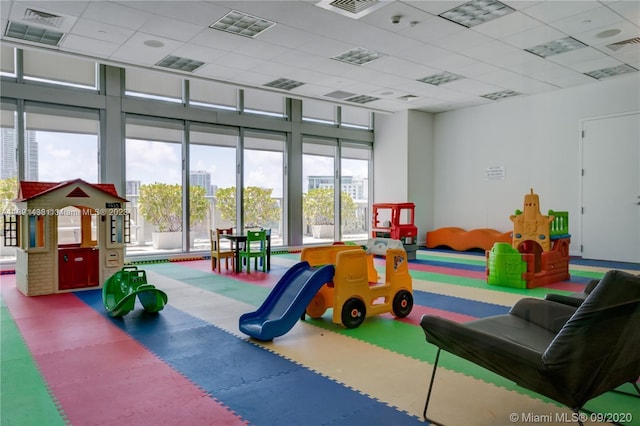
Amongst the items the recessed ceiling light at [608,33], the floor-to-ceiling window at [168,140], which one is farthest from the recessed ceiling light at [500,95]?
the floor-to-ceiling window at [168,140]

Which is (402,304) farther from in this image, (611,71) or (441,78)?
(611,71)

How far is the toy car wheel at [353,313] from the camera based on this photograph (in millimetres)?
4207

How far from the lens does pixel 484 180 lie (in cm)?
1120

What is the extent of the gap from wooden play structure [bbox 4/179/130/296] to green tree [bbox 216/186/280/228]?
376 centimetres

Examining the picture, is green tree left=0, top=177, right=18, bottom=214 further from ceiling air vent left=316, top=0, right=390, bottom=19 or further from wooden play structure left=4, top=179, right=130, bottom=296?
ceiling air vent left=316, top=0, right=390, bottom=19

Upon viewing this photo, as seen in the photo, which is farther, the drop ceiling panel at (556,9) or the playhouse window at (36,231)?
the playhouse window at (36,231)

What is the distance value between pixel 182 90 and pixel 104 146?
2.07 metres

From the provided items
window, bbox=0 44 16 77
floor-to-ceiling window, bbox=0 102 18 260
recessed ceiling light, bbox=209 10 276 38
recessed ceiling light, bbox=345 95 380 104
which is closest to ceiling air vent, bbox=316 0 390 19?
recessed ceiling light, bbox=209 10 276 38

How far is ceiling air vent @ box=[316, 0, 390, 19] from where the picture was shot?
5426 mm

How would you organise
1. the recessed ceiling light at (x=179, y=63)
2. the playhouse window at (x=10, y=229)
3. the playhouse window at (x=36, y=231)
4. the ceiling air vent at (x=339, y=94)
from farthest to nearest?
the ceiling air vent at (x=339, y=94)
the recessed ceiling light at (x=179, y=63)
the playhouse window at (x=10, y=229)
the playhouse window at (x=36, y=231)

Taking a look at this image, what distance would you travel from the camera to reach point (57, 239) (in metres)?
5.97

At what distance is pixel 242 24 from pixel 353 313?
422 centimetres

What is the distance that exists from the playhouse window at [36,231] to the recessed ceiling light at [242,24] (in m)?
3.42

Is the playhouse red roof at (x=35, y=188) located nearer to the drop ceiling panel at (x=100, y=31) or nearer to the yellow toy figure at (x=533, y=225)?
the drop ceiling panel at (x=100, y=31)
